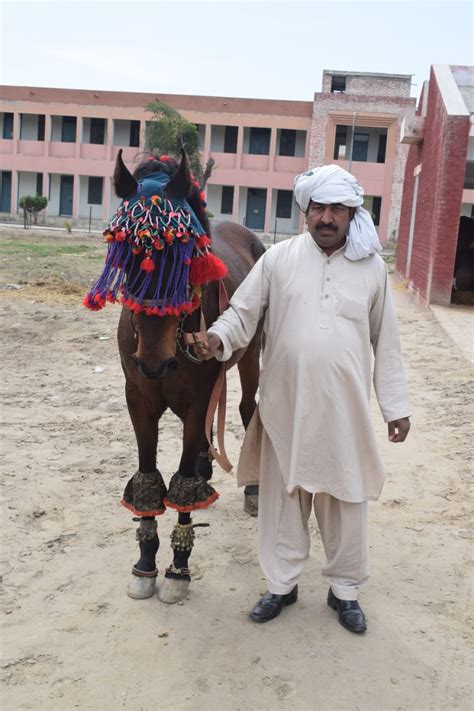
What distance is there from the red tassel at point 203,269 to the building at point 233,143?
34785 millimetres

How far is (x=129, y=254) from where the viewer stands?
2617mm

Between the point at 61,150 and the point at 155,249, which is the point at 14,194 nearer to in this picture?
the point at 61,150

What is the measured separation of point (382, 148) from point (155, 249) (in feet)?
123

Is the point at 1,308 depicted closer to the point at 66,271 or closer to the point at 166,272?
the point at 66,271

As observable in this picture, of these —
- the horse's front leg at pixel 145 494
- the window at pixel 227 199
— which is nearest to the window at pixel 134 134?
the window at pixel 227 199

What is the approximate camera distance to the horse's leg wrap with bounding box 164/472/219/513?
10.6 feet

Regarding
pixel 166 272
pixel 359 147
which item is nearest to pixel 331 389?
pixel 166 272

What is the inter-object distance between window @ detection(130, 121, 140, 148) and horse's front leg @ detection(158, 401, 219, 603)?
38.8 meters

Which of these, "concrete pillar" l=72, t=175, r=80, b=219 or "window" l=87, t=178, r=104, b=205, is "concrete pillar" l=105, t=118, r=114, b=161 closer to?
"window" l=87, t=178, r=104, b=205

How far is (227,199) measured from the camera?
1553 inches

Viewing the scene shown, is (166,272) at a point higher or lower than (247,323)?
higher

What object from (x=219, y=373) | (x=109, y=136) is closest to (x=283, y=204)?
(x=109, y=136)

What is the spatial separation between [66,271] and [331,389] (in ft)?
39.2

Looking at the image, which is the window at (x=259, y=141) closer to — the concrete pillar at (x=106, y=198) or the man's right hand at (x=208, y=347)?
the concrete pillar at (x=106, y=198)
